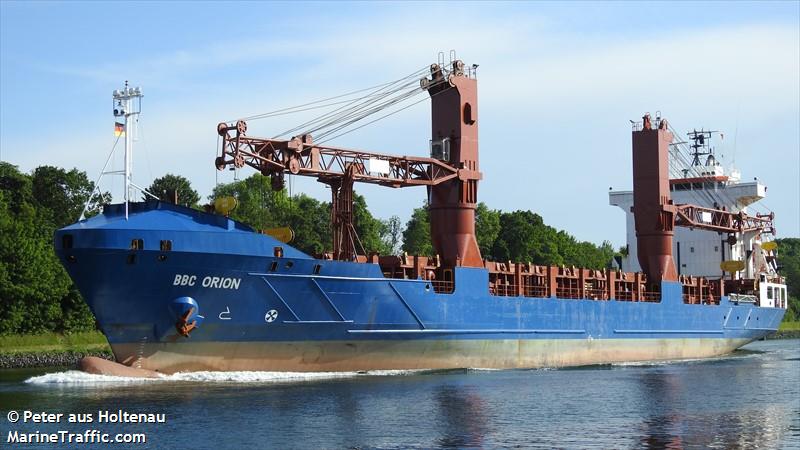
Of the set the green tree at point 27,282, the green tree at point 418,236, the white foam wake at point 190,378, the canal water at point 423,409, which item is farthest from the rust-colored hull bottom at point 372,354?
the green tree at point 418,236

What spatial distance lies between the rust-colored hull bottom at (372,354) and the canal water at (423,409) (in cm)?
47

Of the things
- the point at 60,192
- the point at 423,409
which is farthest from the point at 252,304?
the point at 60,192

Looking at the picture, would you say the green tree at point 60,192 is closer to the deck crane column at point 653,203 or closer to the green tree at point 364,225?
the green tree at point 364,225

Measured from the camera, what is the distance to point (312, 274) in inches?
1394

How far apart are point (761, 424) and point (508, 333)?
17.6 m

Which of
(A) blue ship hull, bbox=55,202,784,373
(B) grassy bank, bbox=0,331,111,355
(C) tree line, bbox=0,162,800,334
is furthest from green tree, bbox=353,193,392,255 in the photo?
(A) blue ship hull, bbox=55,202,784,373

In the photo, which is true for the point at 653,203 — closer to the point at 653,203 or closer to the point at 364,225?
the point at 653,203

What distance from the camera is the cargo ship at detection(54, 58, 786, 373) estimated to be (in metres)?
33.2

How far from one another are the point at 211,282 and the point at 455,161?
43.7 feet

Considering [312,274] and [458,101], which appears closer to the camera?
[312,274]

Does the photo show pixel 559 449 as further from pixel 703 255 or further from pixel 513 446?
pixel 703 255

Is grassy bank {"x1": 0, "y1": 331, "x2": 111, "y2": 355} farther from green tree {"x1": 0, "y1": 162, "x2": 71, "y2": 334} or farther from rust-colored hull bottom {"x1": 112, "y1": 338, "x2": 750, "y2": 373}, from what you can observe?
rust-colored hull bottom {"x1": 112, "y1": 338, "x2": 750, "y2": 373}

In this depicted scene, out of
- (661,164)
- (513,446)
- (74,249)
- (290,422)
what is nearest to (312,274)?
(74,249)

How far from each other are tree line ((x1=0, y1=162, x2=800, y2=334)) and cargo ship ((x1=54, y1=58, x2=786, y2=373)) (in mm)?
3656
